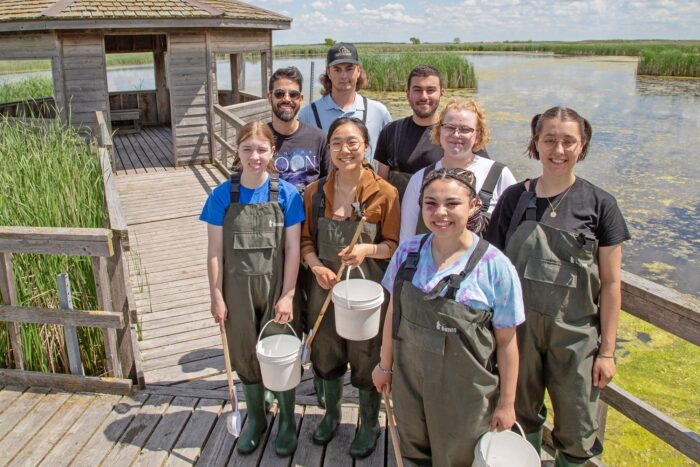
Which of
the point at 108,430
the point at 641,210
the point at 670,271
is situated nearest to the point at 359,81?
the point at 108,430

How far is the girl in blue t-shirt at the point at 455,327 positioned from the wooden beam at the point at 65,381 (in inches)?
80.3

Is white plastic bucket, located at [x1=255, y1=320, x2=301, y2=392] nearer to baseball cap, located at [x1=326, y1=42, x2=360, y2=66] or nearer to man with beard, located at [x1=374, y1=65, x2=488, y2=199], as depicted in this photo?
man with beard, located at [x1=374, y1=65, x2=488, y2=199]

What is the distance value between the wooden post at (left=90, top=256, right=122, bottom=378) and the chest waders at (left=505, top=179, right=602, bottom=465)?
2310mm

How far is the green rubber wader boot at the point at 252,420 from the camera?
283cm

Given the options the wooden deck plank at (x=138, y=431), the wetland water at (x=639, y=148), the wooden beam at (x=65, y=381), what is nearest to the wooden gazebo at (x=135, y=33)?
the wooden beam at (x=65, y=381)

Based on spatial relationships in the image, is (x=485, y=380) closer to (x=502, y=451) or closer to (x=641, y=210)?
(x=502, y=451)

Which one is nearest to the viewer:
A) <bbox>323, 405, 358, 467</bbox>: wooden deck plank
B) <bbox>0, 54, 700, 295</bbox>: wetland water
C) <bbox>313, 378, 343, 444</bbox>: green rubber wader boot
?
<bbox>323, 405, 358, 467</bbox>: wooden deck plank

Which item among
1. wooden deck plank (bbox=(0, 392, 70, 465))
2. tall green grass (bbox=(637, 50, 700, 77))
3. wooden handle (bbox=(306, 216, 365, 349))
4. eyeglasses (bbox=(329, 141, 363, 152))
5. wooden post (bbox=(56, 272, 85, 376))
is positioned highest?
tall green grass (bbox=(637, 50, 700, 77))

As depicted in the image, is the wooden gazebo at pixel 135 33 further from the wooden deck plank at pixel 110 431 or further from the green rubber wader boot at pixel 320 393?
the green rubber wader boot at pixel 320 393

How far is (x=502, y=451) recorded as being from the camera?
1.98 meters

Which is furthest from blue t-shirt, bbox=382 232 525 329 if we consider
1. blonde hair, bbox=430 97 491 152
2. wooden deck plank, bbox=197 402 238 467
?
wooden deck plank, bbox=197 402 238 467

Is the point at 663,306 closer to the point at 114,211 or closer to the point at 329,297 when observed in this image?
the point at 329,297

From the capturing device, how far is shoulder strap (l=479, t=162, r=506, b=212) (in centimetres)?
251

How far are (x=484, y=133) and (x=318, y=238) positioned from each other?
93 cm
